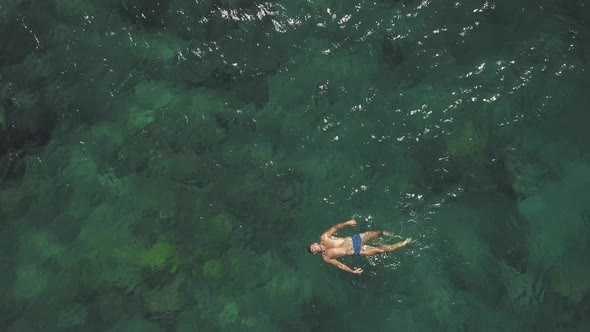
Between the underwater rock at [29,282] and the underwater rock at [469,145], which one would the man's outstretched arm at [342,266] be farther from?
the underwater rock at [29,282]

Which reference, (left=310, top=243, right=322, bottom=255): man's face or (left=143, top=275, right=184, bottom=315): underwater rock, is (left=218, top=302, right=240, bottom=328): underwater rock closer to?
(left=143, top=275, right=184, bottom=315): underwater rock

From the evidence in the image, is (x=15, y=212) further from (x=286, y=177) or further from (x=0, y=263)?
(x=286, y=177)

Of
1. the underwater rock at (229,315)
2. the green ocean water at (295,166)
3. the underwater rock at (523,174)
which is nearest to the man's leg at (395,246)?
the green ocean water at (295,166)

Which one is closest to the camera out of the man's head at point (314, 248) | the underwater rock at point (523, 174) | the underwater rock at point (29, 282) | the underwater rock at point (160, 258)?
the man's head at point (314, 248)

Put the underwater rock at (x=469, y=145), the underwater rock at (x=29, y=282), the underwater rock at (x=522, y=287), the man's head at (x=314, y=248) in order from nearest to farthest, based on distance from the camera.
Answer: the man's head at (x=314, y=248) < the underwater rock at (x=522, y=287) < the underwater rock at (x=469, y=145) < the underwater rock at (x=29, y=282)

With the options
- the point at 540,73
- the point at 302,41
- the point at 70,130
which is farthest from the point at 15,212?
the point at 540,73

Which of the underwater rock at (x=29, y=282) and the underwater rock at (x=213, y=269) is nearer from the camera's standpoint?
the underwater rock at (x=213, y=269)

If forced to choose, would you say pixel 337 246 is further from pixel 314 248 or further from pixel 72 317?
pixel 72 317
